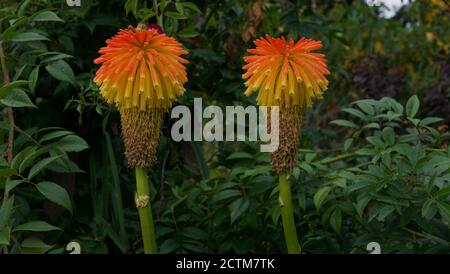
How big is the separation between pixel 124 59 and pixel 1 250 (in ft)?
3.01

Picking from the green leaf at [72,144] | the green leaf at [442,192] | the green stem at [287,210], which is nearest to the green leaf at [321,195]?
the green stem at [287,210]

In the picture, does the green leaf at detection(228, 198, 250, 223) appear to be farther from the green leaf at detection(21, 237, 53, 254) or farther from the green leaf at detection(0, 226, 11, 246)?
the green leaf at detection(0, 226, 11, 246)

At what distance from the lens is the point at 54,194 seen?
2.44 metres

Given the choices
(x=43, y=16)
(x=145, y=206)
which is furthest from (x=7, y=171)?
(x=43, y=16)

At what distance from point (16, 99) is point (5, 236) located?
45 cm

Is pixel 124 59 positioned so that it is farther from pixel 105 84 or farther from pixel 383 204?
pixel 383 204

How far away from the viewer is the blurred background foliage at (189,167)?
2.59m

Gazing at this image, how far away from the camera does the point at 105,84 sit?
2287 mm

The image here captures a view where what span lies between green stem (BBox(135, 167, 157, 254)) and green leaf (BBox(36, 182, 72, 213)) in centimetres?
25

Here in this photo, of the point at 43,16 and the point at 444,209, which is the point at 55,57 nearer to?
the point at 43,16

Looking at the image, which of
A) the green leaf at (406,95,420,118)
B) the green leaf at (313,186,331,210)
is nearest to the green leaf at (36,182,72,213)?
the green leaf at (313,186,331,210)

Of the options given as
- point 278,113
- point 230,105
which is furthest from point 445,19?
point 278,113

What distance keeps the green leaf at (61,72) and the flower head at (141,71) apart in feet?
1.29

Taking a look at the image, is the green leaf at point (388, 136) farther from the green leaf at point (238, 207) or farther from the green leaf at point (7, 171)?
the green leaf at point (7, 171)
